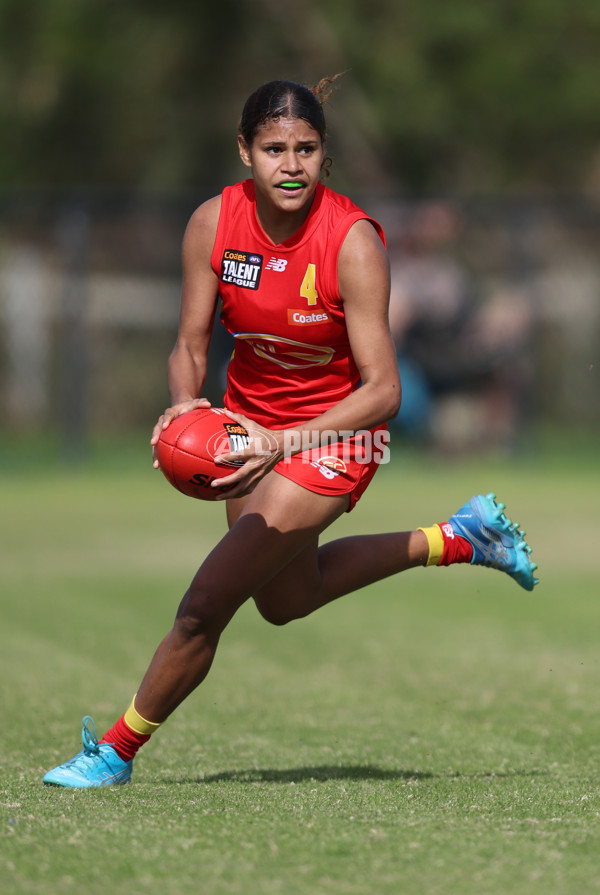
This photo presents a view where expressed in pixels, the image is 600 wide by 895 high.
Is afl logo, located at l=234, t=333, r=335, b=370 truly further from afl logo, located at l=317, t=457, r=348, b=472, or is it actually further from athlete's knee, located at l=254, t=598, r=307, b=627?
athlete's knee, located at l=254, t=598, r=307, b=627

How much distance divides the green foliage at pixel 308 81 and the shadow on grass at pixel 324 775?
1895 cm

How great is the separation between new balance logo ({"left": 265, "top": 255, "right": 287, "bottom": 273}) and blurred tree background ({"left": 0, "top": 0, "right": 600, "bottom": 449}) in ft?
42.6

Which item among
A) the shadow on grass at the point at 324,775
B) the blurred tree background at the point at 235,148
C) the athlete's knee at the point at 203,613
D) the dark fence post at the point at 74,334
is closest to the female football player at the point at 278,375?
the athlete's knee at the point at 203,613

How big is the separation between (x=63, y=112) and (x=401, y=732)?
64.5 feet

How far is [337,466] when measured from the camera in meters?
4.73

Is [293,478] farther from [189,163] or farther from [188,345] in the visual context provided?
[189,163]

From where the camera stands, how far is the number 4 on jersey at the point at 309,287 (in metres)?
4.62

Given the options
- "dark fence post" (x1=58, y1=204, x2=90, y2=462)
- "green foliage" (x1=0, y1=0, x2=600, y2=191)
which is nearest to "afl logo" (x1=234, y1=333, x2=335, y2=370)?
"dark fence post" (x1=58, y1=204, x2=90, y2=462)

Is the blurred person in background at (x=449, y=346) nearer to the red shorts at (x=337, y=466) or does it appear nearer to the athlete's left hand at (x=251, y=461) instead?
the red shorts at (x=337, y=466)

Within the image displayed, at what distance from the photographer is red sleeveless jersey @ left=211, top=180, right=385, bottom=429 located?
464 centimetres

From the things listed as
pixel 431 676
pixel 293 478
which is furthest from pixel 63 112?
pixel 293 478

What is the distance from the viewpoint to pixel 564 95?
76.0ft

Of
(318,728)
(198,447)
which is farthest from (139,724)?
(318,728)

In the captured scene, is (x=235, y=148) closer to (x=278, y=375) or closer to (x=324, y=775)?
(x=278, y=375)
